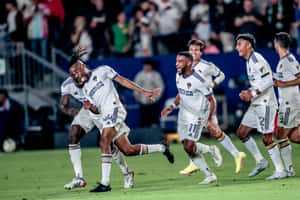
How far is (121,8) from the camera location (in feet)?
77.6

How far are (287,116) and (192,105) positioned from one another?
5.39 feet

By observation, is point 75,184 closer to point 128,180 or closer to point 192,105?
point 128,180

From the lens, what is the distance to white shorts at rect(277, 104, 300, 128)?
1252 cm

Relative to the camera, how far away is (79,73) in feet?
38.6

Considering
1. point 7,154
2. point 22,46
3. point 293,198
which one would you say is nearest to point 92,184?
point 293,198

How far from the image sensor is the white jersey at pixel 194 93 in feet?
39.4

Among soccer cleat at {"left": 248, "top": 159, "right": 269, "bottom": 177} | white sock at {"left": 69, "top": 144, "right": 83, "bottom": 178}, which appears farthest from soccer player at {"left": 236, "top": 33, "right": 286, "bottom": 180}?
white sock at {"left": 69, "top": 144, "right": 83, "bottom": 178}

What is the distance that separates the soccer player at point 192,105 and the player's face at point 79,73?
145 cm

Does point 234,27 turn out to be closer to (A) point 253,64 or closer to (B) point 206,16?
(B) point 206,16

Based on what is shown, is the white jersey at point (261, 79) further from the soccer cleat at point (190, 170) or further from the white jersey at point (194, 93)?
the soccer cleat at point (190, 170)

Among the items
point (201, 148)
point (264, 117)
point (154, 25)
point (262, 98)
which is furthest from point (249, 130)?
point (154, 25)

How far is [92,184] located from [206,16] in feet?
34.2

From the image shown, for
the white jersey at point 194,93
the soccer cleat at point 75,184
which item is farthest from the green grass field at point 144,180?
the white jersey at point 194,93

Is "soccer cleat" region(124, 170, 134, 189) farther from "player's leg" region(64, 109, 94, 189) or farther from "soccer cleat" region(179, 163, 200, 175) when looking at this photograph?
"soccer cleat" region(179, 163, 200, 175)
